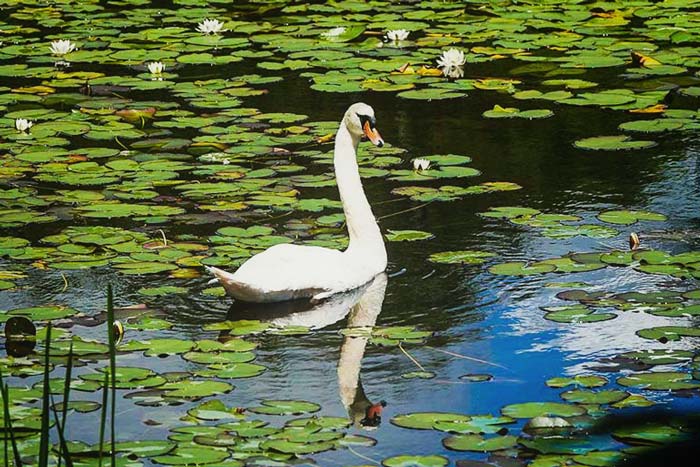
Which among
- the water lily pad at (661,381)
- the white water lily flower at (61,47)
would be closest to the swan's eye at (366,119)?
the water lily pad at (661,381)

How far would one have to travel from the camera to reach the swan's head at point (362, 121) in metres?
6.22

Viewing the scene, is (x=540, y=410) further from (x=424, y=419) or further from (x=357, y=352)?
(x=357, y=352)

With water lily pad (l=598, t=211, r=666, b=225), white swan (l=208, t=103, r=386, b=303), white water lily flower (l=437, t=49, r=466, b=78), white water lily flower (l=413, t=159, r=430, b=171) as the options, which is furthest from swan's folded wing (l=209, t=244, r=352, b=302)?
white water lily flower (l=437, t=49, r=466, b=78)

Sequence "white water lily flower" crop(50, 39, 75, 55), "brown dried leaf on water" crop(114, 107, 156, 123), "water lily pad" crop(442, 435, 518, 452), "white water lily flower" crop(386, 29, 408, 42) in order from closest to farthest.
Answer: "water lily pad" crop(442, 435, 518, 452) < "brown dried leaf on water" crop(114, 107, 156, 123) < "white water lily flower" crop(50, 39, 75, 55) < "white water lily flower" crop(386, 29, 408, 42)

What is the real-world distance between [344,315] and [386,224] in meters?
1.13

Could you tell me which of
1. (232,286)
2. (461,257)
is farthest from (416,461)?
(461,257)

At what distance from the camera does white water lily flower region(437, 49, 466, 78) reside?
942cm

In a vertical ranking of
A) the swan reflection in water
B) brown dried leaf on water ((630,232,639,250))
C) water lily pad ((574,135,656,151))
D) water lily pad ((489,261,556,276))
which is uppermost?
water lily pad ((574,135,656,151))

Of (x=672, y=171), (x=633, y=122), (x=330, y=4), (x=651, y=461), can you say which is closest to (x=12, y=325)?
(x=651, y=461)

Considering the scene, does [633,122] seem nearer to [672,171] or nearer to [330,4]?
[672,171]

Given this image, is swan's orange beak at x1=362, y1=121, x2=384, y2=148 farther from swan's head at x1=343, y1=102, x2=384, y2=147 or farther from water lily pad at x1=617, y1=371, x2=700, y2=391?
water lily pad at x1=617, y1=371, x2=700, y2=391

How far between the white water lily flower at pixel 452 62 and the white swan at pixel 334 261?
325 centimetres

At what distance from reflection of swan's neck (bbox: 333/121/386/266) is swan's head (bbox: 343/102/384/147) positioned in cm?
4

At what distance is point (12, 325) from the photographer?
17.3 feet
